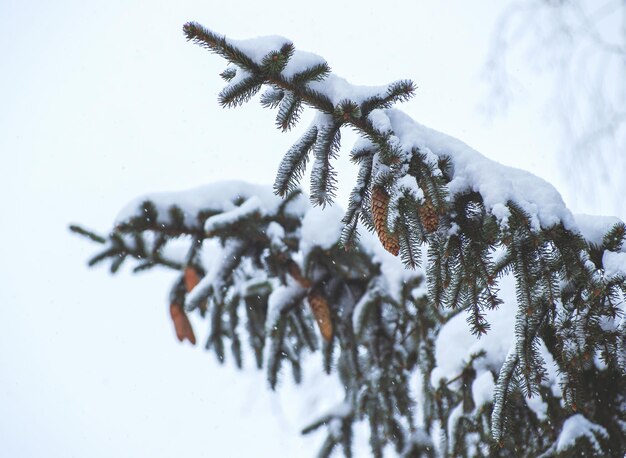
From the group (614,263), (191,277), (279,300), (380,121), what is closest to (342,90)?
(380,121)

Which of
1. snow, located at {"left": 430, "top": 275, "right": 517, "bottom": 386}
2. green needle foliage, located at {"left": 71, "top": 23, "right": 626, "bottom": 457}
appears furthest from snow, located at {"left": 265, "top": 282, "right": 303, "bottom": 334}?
snow, located at {"left": 430, "top": 275, "right": 517, "bottom": 386}

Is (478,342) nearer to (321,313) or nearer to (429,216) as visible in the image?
(321,313)

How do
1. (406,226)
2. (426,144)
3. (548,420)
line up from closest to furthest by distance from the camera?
(406,226), (426,144), (548,420)

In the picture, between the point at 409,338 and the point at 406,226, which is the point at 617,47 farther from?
the point at 406,226

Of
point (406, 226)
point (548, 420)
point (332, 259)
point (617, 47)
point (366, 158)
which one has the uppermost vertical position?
point (617, 47)

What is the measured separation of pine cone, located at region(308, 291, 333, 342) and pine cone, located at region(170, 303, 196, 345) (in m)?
0.71

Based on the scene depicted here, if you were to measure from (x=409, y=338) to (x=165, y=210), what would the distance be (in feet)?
5.73

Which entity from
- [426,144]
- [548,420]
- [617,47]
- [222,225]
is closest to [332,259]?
[222,225]

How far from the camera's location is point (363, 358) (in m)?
3.45

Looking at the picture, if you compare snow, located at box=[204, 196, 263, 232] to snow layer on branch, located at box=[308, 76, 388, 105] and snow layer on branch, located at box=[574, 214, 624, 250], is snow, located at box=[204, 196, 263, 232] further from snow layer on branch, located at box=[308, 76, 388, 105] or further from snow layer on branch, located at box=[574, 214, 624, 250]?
snow layer on branch, located at box=[574, 214, 624, 250]

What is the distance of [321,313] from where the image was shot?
9.80ft

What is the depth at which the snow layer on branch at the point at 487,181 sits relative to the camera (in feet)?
5.08

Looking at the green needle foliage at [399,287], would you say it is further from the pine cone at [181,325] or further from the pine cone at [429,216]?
the pine cone at [181,325]

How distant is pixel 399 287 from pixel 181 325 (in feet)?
4.30
